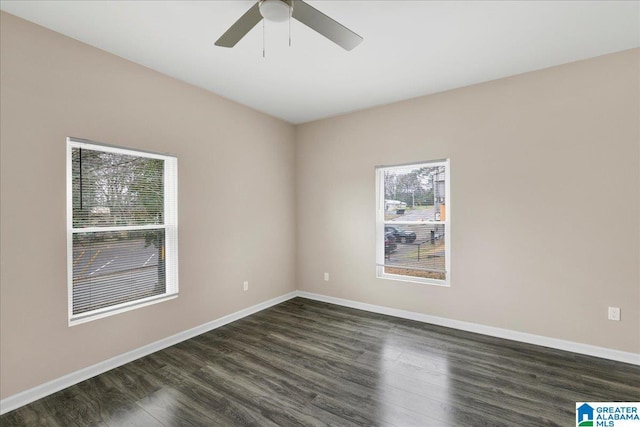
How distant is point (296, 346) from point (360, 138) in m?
2.89

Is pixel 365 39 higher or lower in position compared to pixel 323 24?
higher

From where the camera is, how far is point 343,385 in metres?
2.40

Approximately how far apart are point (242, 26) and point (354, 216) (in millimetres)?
2933

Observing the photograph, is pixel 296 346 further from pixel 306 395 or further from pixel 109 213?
pixel 109 213

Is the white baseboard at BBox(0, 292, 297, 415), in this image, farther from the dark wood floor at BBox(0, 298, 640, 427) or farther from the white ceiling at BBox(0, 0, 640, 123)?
the white ceiling at BBox(0, 0, 640, 123)

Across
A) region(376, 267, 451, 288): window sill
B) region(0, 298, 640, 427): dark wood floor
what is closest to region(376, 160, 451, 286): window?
region(376, 267, 451, 288): window sill

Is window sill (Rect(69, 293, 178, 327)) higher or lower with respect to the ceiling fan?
lower

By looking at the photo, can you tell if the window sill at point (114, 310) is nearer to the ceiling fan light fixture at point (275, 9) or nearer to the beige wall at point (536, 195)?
the beige wall at point (536, 195)

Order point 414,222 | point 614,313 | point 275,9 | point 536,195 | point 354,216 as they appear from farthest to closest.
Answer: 1. point 354,216
2. point 414,222
3. point 536,195
4. point 614,313
5. point 275,9

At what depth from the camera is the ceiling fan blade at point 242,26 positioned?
177 centimetres

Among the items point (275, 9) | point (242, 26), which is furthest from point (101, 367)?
point (275, 9)

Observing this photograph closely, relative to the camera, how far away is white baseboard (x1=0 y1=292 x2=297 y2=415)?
2152 mm

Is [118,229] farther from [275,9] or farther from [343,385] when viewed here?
[343,385]

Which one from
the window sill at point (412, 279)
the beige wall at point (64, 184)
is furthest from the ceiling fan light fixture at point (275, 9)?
the window sill at point (412, 279)
